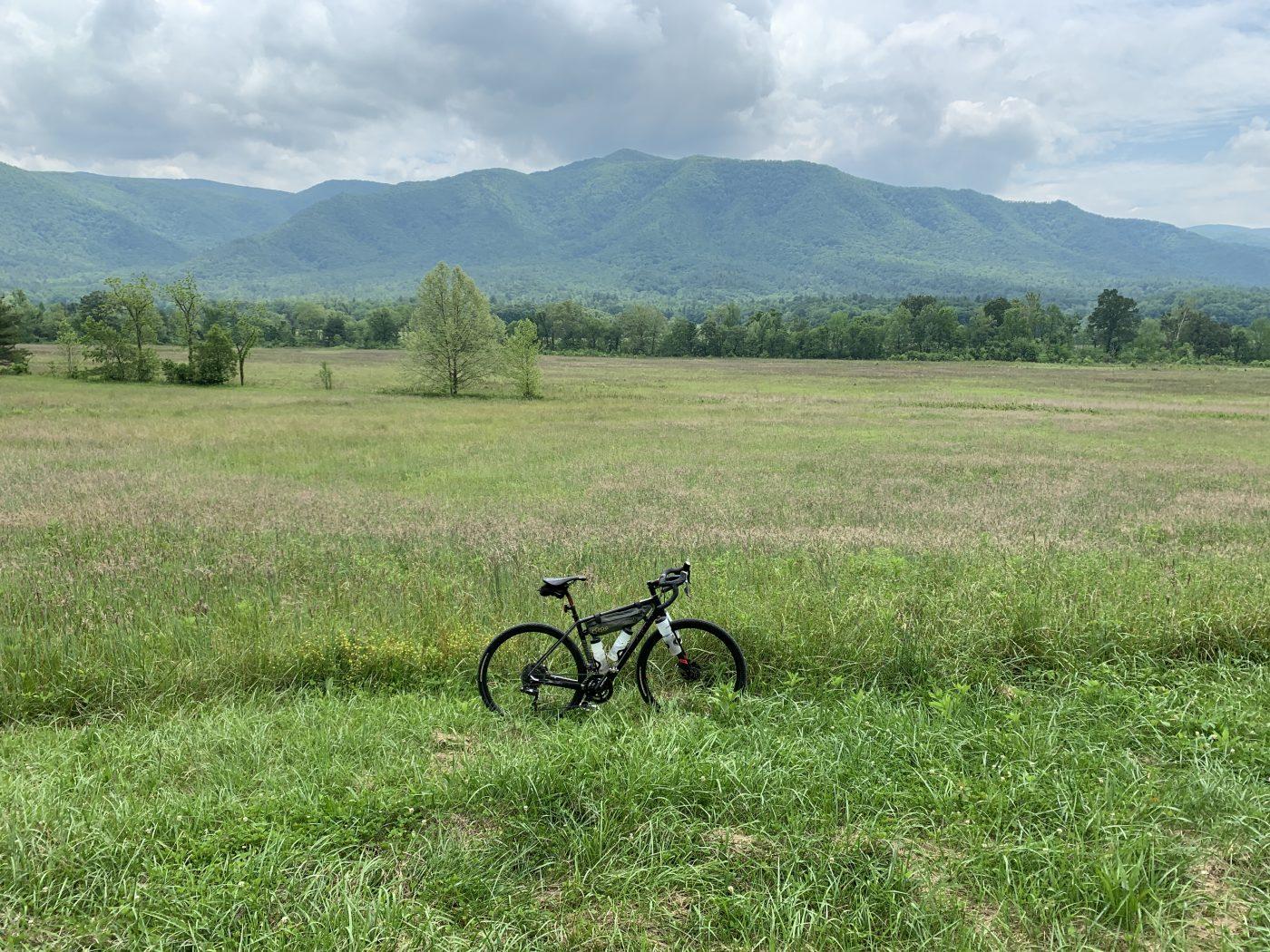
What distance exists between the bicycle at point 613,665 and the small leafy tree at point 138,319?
61.9m

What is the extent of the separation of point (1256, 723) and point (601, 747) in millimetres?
4846

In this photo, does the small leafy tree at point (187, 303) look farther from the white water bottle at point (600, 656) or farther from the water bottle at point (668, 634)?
the water bottle at point (668, 634)

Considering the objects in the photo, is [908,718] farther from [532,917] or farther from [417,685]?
[417,685]

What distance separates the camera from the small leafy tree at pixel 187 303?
5288 centimetres

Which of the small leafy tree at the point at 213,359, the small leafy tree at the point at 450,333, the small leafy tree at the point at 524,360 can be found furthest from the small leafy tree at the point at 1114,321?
the small leafy tree at the point at 213,359

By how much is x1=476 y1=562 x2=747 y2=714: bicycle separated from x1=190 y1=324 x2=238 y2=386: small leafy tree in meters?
58.5

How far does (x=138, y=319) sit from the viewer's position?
5381 centimetres

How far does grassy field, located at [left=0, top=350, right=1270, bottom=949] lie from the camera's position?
3283 millimetres

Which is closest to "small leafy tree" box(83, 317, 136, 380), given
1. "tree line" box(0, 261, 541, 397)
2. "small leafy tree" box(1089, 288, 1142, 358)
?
"tree line" box(0, 261, 541, 397)

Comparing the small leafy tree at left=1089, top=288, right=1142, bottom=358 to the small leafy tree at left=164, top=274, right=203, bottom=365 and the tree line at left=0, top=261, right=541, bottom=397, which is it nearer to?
the tree line at left=0, top=261, right=541, bottom=397

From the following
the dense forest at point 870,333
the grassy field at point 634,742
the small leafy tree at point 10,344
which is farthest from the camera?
the dense forest at point 870,333

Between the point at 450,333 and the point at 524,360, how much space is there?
262 inches

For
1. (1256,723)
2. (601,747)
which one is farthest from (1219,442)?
(601,747)

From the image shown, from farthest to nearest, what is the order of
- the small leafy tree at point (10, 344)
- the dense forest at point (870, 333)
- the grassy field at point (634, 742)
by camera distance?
1. the dense forest at point (870, 333)
2. the small leafy tree at point (10, 344)
3. the grassy field at point (634, 742)
